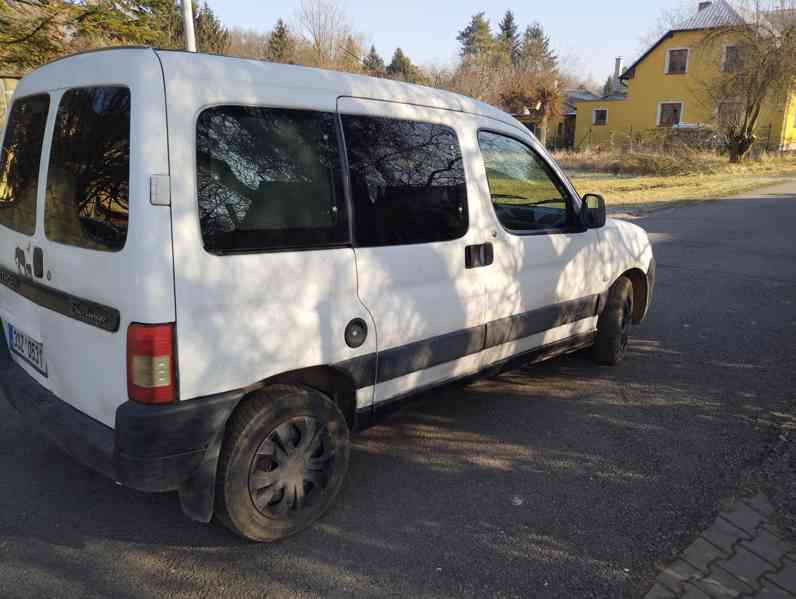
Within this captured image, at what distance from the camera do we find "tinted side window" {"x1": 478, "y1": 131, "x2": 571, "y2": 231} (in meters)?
3.92

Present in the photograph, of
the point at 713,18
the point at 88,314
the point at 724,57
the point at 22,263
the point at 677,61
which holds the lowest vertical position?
the point at 88,314

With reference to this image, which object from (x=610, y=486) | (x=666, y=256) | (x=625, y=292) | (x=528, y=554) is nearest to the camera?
(x=528, y=554)

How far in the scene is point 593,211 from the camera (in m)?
4.54

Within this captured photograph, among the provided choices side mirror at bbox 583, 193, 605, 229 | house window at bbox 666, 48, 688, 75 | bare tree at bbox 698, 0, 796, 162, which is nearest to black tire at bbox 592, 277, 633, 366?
side mirror at bbox 583, 193, 605, 229

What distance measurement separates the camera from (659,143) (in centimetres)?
3102

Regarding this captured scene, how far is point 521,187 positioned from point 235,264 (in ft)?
7.47

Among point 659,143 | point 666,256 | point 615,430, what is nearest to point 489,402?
point 615,430

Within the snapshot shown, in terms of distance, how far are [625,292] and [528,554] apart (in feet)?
9.40

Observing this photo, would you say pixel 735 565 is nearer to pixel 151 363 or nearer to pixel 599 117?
pixel 151 363

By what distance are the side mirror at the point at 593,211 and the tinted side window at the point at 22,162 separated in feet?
10.9

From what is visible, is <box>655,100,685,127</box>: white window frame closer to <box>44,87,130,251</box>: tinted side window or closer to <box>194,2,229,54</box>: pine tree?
<box>194,2,229,54</box>: pine tree

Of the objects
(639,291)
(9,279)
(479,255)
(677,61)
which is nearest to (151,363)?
(9,279)

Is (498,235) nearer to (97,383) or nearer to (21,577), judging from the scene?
(97,383)

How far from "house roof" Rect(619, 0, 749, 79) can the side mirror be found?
33.5 m
